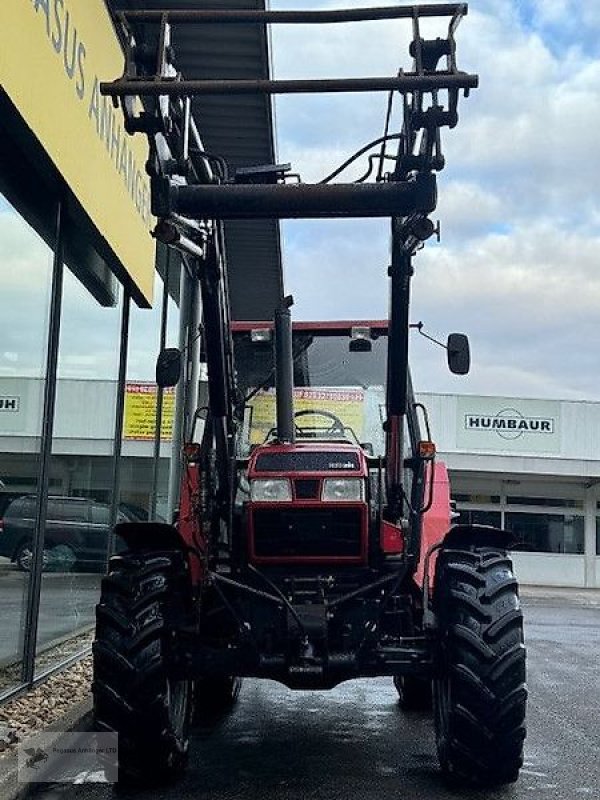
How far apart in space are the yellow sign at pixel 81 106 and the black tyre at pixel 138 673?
9.24 ft

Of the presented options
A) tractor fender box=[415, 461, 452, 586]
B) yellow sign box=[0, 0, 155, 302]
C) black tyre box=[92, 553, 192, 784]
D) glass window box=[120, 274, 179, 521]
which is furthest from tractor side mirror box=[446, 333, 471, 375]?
glass window box=[120, 274, 179, 521]

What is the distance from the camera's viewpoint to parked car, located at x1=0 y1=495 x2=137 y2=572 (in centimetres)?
723

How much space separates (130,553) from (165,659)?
Answer: 706mm

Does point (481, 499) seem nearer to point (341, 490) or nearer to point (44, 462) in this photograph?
point (44, 462)

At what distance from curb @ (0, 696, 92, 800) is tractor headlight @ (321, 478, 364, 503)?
7.06ft

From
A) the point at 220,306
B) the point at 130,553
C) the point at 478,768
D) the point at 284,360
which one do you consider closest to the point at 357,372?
the point at 284,360

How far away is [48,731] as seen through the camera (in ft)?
19.9

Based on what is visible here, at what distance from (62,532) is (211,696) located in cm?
209

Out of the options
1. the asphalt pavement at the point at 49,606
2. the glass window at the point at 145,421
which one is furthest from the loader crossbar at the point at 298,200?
the glass window at the point at 145,421

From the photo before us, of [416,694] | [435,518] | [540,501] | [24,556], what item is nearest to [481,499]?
[540,501]

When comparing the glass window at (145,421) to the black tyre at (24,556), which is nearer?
the black tyre at (24,556)

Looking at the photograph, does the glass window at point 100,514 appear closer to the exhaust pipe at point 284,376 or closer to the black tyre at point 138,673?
the exhaust pipe at point 284,376

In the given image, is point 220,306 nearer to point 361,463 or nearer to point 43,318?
point 361,463

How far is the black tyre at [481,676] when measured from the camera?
16.6 ft
